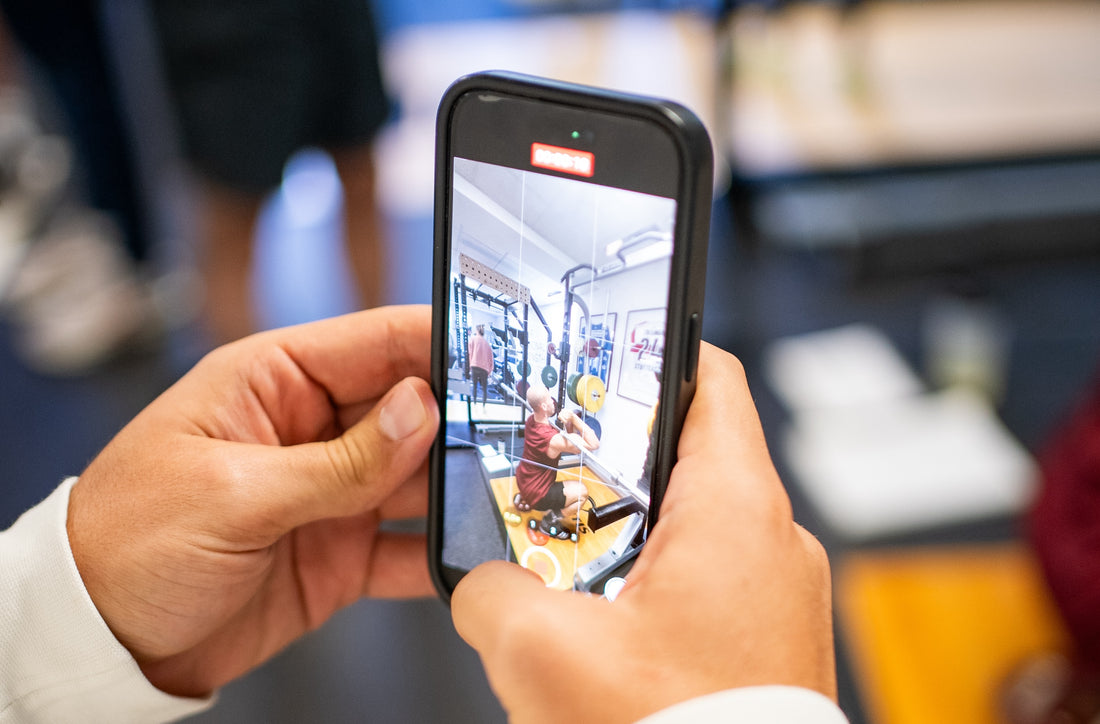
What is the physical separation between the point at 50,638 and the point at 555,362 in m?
0.33

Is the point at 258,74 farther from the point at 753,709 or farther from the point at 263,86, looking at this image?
the point at 753,709

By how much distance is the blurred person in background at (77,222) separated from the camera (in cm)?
134

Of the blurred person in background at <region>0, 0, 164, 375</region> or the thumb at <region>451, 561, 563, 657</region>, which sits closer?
the thumb at <region>451, 561, 563, 657</region>

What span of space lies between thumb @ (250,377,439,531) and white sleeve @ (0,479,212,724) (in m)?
0.12

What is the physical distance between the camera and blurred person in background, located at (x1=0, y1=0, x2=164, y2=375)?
4.40ft

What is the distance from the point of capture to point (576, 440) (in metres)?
0.45

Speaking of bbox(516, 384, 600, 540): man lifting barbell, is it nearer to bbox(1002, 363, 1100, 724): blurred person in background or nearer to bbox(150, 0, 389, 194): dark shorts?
bbox(1002, 363, 1100, 724): blurred person in background

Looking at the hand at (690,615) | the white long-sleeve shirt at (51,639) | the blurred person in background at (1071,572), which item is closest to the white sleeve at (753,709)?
the hand at (690,615)

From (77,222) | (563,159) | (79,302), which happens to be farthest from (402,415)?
(77,222)

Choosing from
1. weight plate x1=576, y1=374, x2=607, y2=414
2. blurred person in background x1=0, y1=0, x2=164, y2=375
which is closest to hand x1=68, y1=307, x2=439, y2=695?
weight plate x1=576, y1=374, x2=607, y2=414

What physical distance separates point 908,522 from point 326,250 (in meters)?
1.07

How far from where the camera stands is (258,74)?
3.53 feet

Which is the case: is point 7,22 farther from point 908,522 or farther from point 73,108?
point 908,522

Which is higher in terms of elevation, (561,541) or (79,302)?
(561,541)
